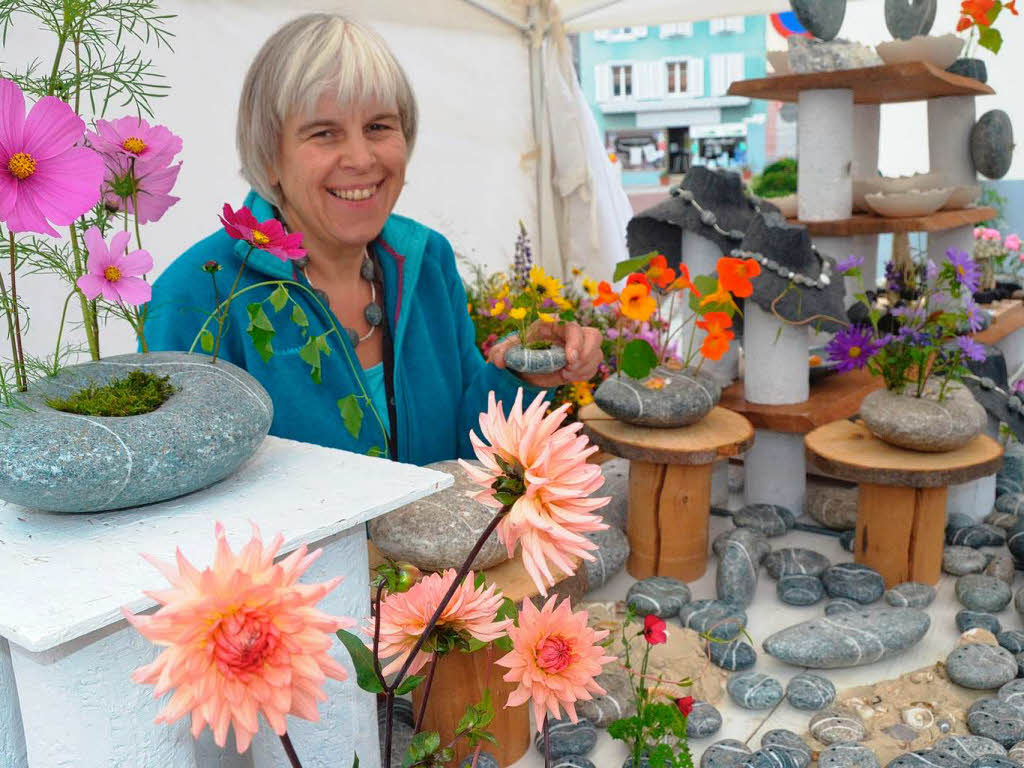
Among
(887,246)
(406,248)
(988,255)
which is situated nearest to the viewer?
(406,248)

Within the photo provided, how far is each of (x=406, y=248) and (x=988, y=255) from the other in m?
3.32

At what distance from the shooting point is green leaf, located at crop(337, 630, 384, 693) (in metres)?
0.72

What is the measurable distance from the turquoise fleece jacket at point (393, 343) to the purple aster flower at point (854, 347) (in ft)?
3.60

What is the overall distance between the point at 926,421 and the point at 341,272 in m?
1.45

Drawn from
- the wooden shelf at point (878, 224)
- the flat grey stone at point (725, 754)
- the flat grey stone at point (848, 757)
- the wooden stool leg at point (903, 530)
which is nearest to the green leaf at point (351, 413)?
the flat grey stone at point (725, 754)

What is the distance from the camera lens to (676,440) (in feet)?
7.83

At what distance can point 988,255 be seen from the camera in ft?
13.7

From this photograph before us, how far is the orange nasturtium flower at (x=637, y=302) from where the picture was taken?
88.4 inches

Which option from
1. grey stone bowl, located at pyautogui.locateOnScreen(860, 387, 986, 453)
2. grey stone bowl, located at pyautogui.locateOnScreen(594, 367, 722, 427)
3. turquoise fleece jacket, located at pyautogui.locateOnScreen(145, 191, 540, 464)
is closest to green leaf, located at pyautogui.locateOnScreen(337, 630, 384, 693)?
turquoise fleece jacket, located at pyautogui.locateOnScreen(145, 191, 540, 464)

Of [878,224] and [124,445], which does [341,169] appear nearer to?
[124,445]

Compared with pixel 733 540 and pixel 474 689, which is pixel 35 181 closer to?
pixel 474 689

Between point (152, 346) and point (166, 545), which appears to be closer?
point (166, 545)

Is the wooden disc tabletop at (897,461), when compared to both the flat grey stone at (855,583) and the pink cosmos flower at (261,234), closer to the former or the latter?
the flat grey stone at (855,583)

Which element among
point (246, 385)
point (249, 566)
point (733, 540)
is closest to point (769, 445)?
point (733, 540)
